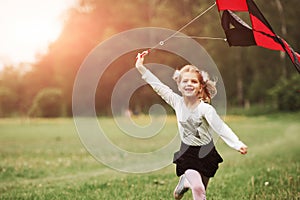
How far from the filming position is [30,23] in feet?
110

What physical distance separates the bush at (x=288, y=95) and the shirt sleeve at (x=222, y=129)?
24.1 meters

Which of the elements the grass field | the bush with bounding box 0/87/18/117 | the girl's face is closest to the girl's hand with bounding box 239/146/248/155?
the girl's face

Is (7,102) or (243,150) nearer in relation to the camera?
(243,150)

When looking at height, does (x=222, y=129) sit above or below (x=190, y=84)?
below

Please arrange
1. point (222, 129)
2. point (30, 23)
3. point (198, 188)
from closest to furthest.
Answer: point (222, 129)
point (198, 188)
point (30, 23)

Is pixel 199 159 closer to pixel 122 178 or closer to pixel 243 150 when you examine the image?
pixel 243 150

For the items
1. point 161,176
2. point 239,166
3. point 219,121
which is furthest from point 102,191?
point 239,166

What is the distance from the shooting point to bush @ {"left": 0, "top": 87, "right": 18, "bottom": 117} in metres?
44.5

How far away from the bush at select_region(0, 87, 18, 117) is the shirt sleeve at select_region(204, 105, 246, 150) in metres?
41.0

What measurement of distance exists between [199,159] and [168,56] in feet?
86.8

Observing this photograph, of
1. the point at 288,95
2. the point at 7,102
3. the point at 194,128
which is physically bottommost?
the point at 194,128

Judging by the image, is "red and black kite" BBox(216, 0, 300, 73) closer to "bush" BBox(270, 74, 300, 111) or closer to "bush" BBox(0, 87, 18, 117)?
"bush" BBox(270, 74, 300, 111)

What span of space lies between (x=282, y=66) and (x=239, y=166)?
25.6m

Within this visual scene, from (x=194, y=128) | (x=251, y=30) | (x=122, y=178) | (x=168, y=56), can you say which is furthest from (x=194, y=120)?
(x=168, y=56)
